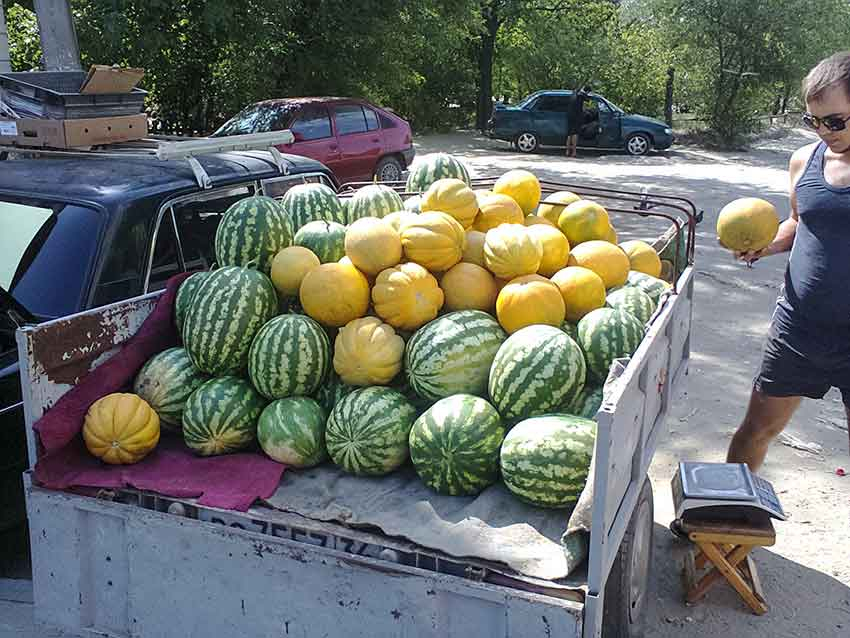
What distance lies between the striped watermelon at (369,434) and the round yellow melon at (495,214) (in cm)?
118

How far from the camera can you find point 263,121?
527 inches

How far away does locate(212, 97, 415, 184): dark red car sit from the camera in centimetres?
1325

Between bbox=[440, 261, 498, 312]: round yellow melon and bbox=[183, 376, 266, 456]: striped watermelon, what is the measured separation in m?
0.95

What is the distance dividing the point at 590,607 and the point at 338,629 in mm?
826

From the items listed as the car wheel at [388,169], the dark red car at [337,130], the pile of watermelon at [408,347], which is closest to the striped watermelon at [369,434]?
→ the pile of watermelon at [408,347]

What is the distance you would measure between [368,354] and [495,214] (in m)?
1.13

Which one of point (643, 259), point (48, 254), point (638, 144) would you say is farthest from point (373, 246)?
point (638, 144)

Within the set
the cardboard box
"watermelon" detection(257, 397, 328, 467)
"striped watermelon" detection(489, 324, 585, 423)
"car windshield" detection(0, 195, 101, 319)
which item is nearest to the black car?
"car windshield" detection(0, 195, 101, 319)

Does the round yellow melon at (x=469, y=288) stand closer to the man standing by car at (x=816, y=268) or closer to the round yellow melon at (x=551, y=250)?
the round yellow melon at (x=551, y=250)

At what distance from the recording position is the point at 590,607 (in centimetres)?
245

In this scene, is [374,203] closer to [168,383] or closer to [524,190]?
[524,190]

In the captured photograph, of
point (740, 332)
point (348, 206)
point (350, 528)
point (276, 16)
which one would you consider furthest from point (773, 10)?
point (350, 528)

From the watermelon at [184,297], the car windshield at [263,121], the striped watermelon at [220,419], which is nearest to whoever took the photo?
the striped watermelon at [220,419]

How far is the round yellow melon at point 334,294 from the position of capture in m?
3.49
